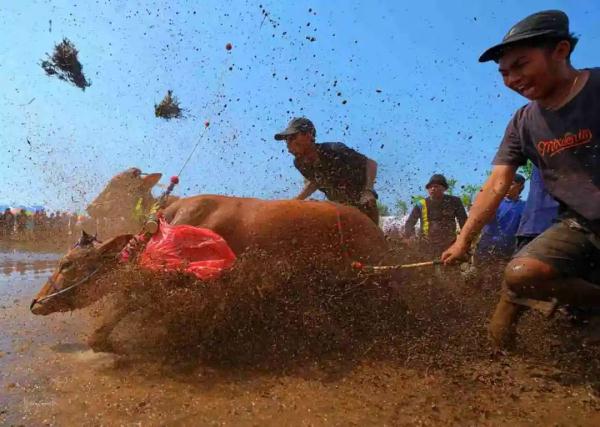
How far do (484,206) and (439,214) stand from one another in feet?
15.6

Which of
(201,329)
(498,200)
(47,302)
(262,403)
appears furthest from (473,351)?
(47,302)

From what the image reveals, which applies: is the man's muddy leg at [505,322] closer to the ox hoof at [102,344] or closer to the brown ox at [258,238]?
the brown ox at [258,238]

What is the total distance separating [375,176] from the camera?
19.0 feet

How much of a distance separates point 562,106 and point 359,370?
7.05 ft

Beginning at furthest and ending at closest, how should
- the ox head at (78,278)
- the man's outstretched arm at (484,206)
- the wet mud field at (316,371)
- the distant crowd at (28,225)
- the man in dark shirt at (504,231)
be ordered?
the distant crowd at (28,225) → the man in dark shirt at (504,231) → the ox head at (78,278) → the man's outstretched arm at (484,206) → the wet mud field at (316,371)

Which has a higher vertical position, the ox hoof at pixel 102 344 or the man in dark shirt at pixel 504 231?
the man in dark shirt at pixel 504 231

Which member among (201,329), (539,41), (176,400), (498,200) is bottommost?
(176,400)

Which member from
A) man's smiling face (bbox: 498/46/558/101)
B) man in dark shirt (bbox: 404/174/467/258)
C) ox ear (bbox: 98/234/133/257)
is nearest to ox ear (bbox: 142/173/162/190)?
ox ear (bbox: 98/234/133/257)

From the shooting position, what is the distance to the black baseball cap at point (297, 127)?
5.67m

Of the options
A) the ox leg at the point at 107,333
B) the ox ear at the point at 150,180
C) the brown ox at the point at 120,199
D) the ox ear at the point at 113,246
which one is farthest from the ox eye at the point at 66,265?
the ox ear at the point at 150,180

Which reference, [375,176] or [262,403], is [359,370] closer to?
[262,403]

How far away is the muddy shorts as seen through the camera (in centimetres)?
312

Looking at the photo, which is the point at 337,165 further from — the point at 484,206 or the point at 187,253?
the point at 484,206

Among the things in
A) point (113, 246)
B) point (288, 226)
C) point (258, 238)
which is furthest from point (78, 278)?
point (288, 226)
